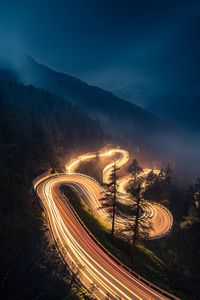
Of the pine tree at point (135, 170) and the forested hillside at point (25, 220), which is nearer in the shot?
the forested hillside at point (25, 220)

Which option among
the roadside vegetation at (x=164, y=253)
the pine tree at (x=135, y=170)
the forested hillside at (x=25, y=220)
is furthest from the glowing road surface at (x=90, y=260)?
the pine tree at (x=135, y=170)

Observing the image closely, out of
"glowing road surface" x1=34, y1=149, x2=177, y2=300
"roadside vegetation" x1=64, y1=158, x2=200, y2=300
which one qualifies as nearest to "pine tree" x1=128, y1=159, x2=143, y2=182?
"roadside vegetation" x1=64, y1=158, x2=200, y2=300

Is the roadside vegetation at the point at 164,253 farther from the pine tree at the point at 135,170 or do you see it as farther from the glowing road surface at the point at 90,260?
the pine tree at the point at 135,170

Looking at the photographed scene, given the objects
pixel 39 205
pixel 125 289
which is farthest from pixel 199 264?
pixel 39 205

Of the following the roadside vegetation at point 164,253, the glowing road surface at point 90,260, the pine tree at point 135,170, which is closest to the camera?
the glowing road surface at point 90,260

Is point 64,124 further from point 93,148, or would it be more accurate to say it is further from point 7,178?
point 7,178

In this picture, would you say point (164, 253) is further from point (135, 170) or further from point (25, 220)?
point (135, 170)

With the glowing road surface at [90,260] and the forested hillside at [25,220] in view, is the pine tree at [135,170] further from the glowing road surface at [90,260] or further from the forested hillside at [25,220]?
the glowing road surface at [90,260]

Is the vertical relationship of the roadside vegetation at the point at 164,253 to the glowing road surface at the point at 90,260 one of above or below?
above

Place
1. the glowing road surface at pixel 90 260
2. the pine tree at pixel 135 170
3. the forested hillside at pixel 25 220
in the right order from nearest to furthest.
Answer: the forested hillside at pixel 25 220 → the glowing road surface at pixel 90 260 → the pine tree at pixel 135 170
